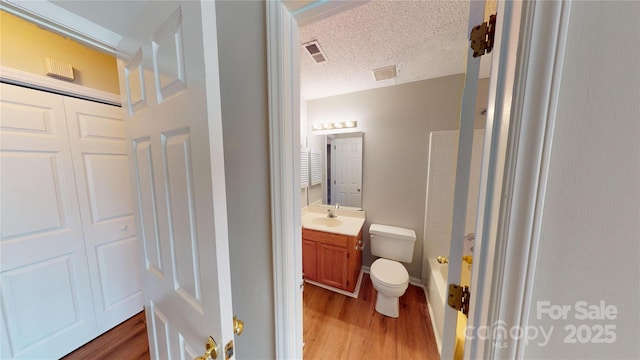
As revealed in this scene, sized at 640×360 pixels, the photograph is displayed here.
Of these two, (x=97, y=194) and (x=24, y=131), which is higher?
(x=24, y=131)

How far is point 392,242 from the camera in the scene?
2.10 metres

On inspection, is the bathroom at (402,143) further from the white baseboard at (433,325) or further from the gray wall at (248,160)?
the gray wall at (248,160)

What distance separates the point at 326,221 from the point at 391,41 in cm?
187

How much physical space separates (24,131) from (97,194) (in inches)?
20.6

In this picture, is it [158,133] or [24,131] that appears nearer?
[158,133]

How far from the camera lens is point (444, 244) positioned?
1981mm

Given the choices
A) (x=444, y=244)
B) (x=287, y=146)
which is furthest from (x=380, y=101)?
(x=287, y=146)

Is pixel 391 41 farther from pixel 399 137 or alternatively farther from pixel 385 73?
pixel 399 137

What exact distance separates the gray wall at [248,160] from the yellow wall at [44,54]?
1262 millimetres

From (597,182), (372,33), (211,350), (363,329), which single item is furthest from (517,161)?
(363,329)

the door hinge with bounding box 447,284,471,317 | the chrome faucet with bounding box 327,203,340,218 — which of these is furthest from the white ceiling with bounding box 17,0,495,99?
the chrome faucet with bounding box 327,203,340,218

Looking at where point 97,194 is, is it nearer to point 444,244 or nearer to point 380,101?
point 380,101

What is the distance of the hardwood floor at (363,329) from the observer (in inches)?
57.1

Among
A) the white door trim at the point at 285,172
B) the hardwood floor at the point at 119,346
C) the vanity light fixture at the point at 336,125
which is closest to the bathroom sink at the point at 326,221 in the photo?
the vanity light fixture at the point at 336,125
